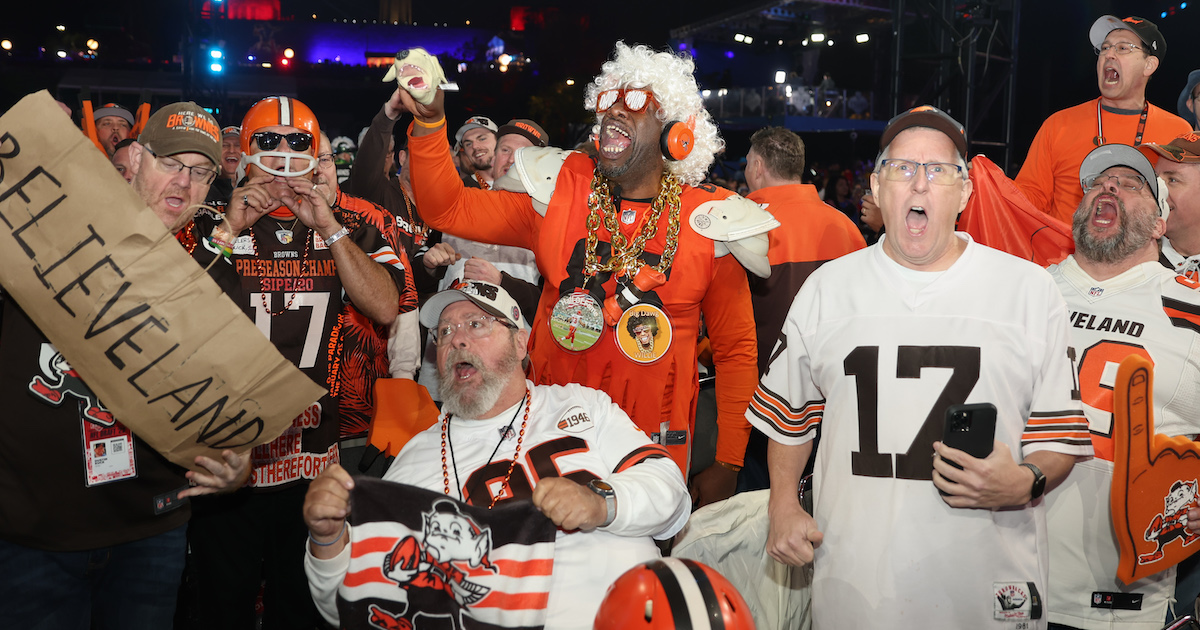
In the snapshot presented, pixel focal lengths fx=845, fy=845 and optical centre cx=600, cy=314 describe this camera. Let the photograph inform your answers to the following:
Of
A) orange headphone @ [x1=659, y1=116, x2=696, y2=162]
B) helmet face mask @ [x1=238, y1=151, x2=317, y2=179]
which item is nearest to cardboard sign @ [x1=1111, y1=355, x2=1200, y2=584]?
orange headphone @ [x1=659, y1=116, x2=696, y2=162]

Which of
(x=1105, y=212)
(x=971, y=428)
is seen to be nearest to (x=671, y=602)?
(x=971, y=428)

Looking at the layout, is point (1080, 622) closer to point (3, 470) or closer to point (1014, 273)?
point (1014, 273)

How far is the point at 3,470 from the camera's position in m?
2.66

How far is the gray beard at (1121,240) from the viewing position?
3139mm

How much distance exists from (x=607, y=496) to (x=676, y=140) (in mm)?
1566

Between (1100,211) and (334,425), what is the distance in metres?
3.21

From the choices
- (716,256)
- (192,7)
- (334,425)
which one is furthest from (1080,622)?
(192,7)


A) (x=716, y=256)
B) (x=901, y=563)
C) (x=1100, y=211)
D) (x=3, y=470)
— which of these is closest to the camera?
(x=901, y=563)

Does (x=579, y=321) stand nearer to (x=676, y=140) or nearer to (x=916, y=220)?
(x=676, y=140)

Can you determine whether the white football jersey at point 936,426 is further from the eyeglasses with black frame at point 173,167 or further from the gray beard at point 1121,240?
the eyeglasses with black frame at point 173,167

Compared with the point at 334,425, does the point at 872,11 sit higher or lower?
higher

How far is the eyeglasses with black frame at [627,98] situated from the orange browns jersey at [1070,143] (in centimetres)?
262

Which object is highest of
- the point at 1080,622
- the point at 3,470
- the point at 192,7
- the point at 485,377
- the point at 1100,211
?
the point at 192,7

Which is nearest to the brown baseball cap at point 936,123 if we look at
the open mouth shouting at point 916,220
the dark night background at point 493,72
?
the open mouth shouting at point 916,220
